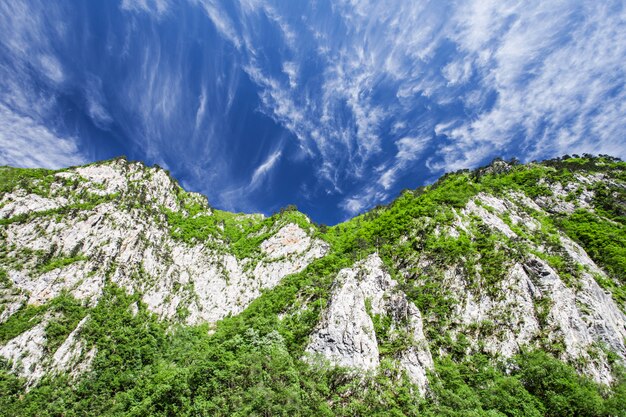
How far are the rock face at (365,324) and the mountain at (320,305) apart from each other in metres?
0.29

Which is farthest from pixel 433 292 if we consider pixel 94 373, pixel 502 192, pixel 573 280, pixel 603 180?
pixel 603 180

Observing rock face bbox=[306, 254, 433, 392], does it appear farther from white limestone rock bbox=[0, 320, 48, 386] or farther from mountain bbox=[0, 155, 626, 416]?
white limestone rock bbox=[0, 320, 48, 386]

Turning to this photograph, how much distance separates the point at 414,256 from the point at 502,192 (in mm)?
47790

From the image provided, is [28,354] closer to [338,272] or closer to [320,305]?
[320,305]

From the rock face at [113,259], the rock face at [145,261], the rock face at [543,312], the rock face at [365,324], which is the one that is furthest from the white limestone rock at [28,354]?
the rock face at [543,312]

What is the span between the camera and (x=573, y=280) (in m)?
50.3

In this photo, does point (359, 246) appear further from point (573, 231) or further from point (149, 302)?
point (149, 302)

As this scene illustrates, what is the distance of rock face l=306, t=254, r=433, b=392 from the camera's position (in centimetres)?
4581

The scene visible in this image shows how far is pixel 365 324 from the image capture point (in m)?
51.2

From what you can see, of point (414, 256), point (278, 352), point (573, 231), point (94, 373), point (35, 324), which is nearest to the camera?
point (278, 352)

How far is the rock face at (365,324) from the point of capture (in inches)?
1804

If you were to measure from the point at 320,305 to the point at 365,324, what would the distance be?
11118mm

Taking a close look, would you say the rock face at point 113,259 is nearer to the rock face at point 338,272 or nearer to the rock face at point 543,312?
the rock face at point 338,272

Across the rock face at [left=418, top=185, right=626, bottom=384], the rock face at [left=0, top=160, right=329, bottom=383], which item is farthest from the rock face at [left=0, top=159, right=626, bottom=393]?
the rock face at [left=0, top=160, right=329, bottom=383]
